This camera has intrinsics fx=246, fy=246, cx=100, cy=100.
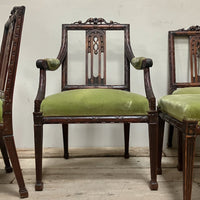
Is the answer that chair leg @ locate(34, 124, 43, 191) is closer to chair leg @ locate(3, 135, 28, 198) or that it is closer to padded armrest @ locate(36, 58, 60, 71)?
chair leg @ locate(3, 135, 28, 198)

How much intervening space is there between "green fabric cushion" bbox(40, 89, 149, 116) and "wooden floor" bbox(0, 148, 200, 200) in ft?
1.28

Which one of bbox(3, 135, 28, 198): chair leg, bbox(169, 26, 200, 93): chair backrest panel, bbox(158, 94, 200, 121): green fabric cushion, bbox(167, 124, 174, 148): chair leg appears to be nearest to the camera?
bbox(158, 94, 200, 121): green fabric cushion

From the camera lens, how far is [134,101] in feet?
3.84

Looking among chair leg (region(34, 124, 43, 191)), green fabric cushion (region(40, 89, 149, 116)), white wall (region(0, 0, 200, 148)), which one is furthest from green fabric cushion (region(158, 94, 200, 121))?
white wall (region(0, 0, 200, 148))

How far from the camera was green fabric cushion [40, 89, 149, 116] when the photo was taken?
116 cm

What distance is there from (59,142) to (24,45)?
82 cm

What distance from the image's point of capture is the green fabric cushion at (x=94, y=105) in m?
1.16

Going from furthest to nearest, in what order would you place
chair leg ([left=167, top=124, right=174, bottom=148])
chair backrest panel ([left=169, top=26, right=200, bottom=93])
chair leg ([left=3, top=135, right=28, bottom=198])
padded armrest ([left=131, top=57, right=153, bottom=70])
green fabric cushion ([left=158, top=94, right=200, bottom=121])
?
1. chair leg ([left=167, top=124, right=174, bottom=148])
2. chair backrest panel ([left=169, top=26, right=200, bottom=93])
3. padded armrest ([left=131, top=57, right=153, bottom=70])
4. chair leg ([left=3, top=135, right=28, bottom=198])
5. green fabric cushion ([left=158, top=94, right=200, bottom=121])

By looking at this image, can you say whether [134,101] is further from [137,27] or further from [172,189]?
[137,27]

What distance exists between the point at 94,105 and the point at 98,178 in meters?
0.48

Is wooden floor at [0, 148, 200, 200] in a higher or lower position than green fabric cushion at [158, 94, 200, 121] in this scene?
lower

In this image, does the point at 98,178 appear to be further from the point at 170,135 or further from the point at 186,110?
the point at 170,135

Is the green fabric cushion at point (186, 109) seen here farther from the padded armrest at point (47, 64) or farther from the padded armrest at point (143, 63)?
the padded armrest at point (47, 64)

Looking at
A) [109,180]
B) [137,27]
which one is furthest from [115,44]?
[109,180]
